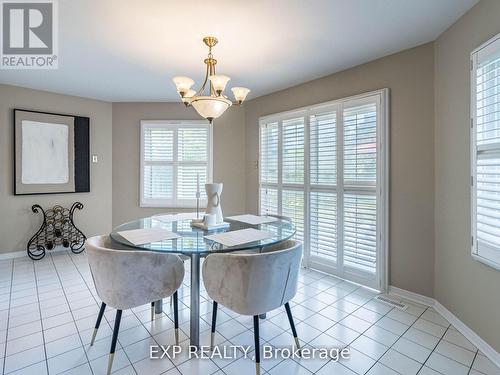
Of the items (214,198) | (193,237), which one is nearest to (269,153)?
(214,198)

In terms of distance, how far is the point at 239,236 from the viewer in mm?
1965

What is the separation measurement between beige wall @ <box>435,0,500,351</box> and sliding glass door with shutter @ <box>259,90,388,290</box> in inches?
19.2

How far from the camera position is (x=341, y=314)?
7.80 ft

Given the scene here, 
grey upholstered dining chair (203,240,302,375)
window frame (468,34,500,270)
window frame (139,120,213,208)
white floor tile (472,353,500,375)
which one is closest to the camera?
grey upholstered dining chair (203,240,302,375)

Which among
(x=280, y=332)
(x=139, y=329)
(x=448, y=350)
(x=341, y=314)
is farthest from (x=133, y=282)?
(x=448, y=350)

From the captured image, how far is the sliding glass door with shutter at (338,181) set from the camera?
9.23 feet

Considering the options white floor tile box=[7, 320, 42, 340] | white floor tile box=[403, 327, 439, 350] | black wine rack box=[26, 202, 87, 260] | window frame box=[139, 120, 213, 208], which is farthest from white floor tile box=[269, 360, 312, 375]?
black wine rack box=[26, 202, 87, 260]

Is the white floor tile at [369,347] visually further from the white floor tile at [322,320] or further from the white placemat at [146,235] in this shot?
the white placemat at [146,235]

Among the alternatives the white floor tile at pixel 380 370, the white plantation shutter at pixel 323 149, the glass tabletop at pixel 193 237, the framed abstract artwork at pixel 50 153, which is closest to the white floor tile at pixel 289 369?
the white floor tile at pixel 380 370

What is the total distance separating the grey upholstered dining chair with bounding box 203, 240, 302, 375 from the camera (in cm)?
158

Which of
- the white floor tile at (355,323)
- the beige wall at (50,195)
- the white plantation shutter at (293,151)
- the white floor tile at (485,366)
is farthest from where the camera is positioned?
the beige wall at (50,195)

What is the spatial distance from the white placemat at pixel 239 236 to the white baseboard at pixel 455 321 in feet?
5.54

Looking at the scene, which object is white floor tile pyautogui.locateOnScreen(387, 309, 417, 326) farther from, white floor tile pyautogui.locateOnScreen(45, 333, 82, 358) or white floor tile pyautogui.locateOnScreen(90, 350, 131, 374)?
white floor tile pyautogui.locateOnScreen(45, 333, 82, 358)

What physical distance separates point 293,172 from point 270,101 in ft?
4.02
